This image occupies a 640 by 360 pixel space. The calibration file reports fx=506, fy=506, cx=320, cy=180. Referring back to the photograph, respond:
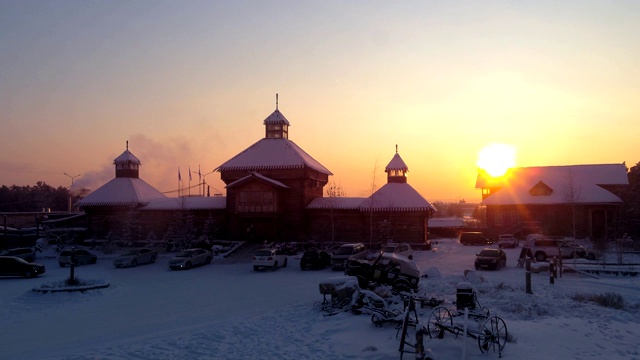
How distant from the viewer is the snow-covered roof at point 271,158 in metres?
46.1

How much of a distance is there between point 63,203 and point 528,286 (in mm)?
98736

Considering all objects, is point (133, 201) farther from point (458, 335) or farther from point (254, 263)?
point (458, 335)

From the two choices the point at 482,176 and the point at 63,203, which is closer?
the point at 482,176

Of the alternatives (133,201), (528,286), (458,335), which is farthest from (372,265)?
(133,201)

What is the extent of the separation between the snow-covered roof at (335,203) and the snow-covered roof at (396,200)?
132 centimetres

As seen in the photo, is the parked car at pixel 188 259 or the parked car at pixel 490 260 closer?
the parked car at pixel 490 260

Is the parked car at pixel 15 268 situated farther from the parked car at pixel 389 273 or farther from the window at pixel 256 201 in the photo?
the parked car at pixel 389 273

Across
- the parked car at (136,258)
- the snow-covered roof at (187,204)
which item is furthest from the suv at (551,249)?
the snow-covered roof at (187,204)

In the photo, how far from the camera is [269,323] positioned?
53.1 feet

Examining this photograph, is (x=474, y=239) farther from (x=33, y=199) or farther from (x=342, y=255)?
(x=33, y=199)

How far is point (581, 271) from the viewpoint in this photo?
2638 centimetres

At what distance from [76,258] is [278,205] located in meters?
16.2

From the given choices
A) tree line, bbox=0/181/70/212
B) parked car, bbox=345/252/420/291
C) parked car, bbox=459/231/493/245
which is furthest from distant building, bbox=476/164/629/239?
tree line, bbox=0/181/70/212

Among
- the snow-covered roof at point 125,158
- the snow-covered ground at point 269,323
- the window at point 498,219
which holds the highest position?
the snow-covered roof at point 125,158
